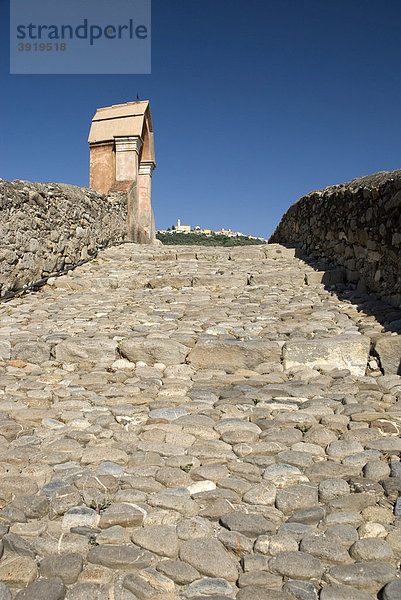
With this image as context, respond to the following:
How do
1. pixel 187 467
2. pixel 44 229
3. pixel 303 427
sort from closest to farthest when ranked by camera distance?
1. pixel 187 467
2. pixel 303 427
3. pixel 44 229

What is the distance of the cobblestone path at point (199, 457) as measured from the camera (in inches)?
64.3

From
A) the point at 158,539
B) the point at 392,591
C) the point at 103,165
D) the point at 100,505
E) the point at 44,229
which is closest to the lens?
the point at 392,591

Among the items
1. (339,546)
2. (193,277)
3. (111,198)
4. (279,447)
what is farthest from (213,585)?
(111,198)

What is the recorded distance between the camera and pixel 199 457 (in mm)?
2438

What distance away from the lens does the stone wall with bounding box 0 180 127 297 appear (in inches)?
235

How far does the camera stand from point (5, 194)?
5887 mm

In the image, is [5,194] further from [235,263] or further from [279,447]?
[279,447]

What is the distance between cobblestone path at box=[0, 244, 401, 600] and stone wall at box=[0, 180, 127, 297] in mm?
1200

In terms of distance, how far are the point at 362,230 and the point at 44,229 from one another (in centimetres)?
454

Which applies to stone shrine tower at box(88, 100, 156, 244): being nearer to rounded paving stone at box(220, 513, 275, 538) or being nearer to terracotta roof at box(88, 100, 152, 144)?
terracotta roof at box(88, 100, 152, 144)

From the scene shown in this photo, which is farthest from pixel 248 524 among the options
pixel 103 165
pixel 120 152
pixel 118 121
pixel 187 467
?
pixel 118 121

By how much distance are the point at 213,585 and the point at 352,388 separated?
211 centimetres

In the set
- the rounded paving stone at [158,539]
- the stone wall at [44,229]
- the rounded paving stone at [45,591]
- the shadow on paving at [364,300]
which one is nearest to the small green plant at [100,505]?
the rounded paving stone at [158,539]

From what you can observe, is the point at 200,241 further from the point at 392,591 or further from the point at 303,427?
the point at 392,591
